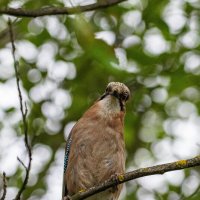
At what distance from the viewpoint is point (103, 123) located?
7.76 metres

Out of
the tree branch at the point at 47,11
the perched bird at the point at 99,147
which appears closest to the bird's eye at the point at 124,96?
the perched bird at the point at 99,147

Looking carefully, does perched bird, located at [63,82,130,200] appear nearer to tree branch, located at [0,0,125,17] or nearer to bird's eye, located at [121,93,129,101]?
bird's eye, located at [121,93,129,101]

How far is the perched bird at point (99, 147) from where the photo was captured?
7422 millimetres

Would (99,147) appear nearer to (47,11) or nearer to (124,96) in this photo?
(124,96)

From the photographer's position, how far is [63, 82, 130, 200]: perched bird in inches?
292

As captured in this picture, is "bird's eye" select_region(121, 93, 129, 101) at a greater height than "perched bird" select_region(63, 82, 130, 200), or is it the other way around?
"bird's eye" select_region(121, 93, 129, 101)

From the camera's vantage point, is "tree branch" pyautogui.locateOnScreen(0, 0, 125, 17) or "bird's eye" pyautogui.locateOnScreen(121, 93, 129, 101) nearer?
"tree branch" pyautogui.locateOnScreen(0, 0, 125, 17)

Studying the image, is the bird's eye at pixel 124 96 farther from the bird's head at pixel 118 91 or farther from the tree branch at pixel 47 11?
the tree branch at pixel 47 11

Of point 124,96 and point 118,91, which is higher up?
point 118,91

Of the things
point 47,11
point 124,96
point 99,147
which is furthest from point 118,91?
point 47,11

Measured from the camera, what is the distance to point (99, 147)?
7543 mm

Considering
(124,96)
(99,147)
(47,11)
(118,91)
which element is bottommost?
(99,147)

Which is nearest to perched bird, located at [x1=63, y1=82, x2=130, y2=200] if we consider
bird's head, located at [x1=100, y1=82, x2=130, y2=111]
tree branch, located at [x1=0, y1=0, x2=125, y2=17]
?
bird's head, located at [x1=100, y1=82, x2=130, y2=111]

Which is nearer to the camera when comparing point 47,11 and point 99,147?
point 47,11
